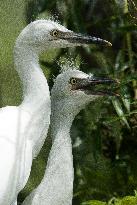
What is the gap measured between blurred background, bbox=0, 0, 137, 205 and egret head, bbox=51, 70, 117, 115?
1.03 ft

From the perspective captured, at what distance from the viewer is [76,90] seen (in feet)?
8.38

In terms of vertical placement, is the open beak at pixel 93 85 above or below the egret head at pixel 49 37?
below

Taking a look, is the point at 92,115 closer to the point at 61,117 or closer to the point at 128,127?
the point at 128,127

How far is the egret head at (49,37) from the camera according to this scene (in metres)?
2.49

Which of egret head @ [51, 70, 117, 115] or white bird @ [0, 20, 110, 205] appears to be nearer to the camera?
white bird @ [0, 20, 110, 205]

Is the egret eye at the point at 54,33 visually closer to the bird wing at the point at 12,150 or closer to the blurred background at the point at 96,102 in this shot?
the bird wing at the point at 12,150

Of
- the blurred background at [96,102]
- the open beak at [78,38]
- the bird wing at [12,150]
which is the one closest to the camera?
the bird wing at [12,150]

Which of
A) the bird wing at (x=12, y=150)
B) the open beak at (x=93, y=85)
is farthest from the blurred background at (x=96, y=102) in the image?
the bird wing at (x=12, y=150)

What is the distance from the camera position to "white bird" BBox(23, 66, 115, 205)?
2.54 metres

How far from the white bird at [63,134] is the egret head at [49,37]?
0.12m

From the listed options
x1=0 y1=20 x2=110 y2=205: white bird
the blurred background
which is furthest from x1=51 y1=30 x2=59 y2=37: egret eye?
the blurred background

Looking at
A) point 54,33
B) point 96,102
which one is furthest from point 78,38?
point 96,102

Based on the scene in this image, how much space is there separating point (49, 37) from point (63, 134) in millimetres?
334

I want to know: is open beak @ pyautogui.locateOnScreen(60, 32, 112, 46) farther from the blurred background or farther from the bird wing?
the blurred background
